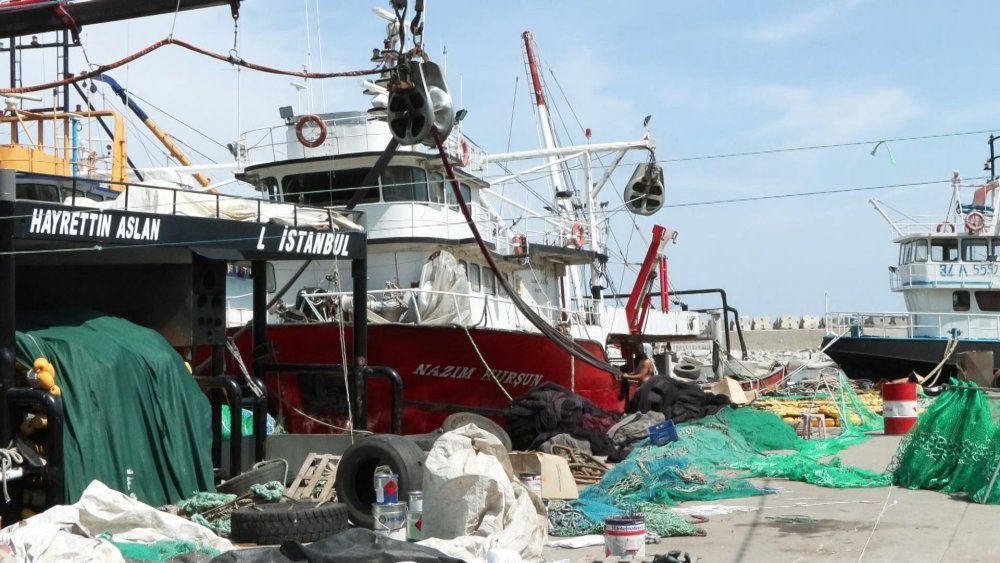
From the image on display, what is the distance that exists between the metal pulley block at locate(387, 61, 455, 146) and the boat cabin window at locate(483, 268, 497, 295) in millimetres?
7507

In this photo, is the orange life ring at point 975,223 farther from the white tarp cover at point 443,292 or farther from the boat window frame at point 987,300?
the white tarp cover at point 443,292

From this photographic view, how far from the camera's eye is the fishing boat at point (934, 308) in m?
30.2

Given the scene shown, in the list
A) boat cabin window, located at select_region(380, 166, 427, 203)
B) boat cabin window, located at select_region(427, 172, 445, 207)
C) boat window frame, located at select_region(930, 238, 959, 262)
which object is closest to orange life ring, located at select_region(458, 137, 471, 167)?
boat cabin window, located at select_region(427, 172, 445, 207)

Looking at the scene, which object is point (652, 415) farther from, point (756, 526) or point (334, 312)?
point (756, 526)

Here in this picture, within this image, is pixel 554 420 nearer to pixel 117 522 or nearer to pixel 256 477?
pixel 256 477

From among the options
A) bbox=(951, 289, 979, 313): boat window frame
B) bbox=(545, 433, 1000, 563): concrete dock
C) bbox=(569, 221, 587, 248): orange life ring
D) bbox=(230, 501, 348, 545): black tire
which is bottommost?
bbox=(545, 433, 1000, 563): concrete dock

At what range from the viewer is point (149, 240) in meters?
10.5

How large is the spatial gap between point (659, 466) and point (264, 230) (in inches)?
186

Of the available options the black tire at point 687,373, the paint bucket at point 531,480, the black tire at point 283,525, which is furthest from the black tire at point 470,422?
the black tire at point 687,373

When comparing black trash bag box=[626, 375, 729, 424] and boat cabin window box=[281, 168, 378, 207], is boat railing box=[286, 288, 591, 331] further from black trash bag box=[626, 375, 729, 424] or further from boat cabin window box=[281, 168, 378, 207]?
black trash bag box=[626, 375, 729, 424]

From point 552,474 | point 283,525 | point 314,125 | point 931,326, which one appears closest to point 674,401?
point 552,474

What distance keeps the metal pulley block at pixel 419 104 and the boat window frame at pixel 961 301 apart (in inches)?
974

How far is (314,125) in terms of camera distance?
17719mm

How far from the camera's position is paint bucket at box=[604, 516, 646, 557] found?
23.2ft
